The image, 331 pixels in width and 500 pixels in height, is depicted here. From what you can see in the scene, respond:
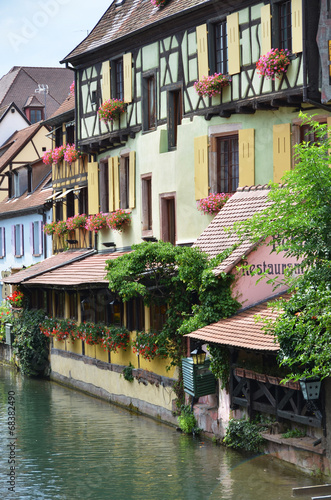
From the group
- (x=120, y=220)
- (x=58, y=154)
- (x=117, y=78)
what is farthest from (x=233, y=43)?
(x=58, y=154)

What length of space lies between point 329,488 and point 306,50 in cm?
845

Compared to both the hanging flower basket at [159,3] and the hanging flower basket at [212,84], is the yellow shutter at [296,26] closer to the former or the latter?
the hanging flower basket at [212,84]

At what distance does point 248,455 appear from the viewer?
47.1 feet

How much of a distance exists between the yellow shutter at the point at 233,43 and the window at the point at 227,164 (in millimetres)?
1531

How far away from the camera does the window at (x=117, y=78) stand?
2351 cm

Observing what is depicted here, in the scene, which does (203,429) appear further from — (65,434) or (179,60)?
(179,60)

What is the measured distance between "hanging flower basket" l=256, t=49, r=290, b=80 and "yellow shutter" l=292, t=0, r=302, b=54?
266 millimetres

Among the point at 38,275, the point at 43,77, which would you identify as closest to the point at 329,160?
the point at 38,275

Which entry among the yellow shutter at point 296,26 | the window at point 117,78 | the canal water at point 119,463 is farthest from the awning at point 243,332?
the window at point 117,78

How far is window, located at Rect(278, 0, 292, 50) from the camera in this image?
16948mm

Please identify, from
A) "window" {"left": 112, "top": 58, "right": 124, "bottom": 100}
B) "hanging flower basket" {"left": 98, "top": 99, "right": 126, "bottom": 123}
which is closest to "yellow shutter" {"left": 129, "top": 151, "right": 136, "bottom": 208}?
"hanging flower basket" {"left": 98, "top": 99, "right": 126, "bottom": 123}

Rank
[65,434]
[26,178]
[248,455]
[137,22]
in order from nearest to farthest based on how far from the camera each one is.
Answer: [248,455] → [65,434] → [137,22] → [26,178]

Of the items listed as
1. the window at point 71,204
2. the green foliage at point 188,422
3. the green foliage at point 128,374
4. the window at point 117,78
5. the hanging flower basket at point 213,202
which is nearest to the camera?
the green foliage at point 188,422

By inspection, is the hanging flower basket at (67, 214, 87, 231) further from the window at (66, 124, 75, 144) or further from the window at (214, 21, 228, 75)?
the window at (214, 21, 228, 75)
